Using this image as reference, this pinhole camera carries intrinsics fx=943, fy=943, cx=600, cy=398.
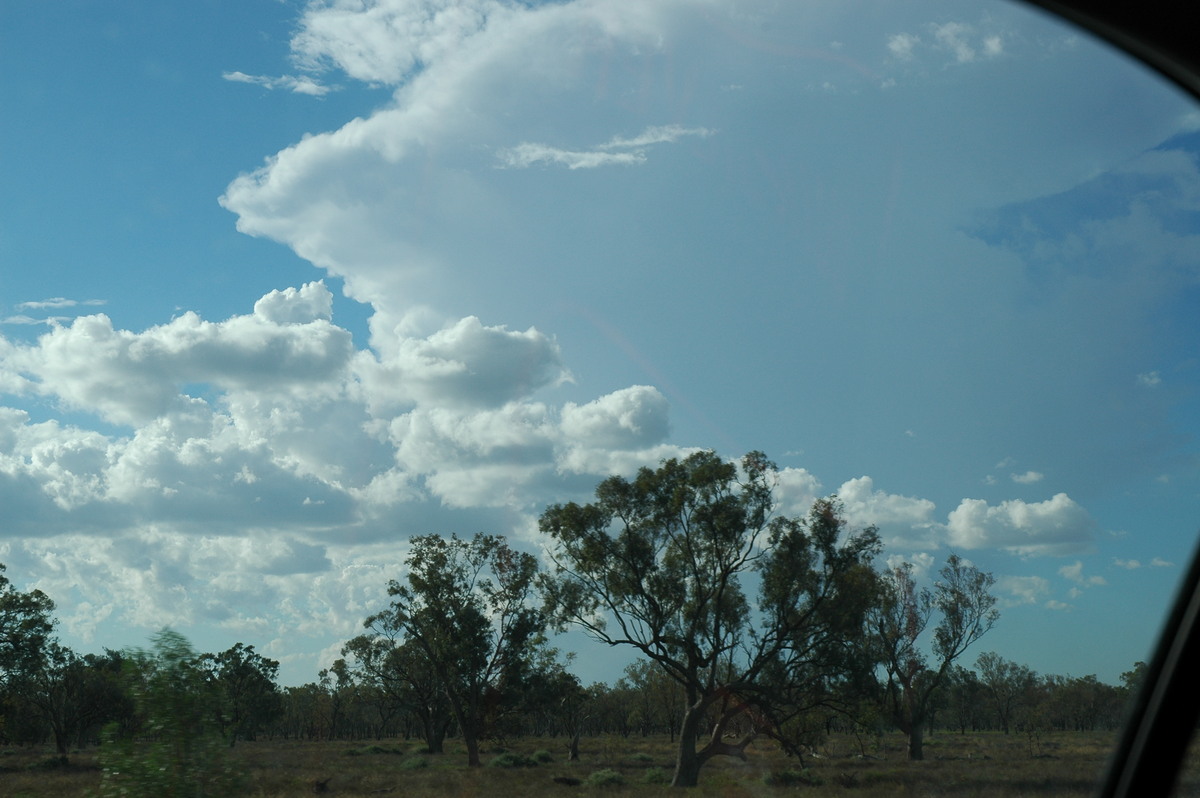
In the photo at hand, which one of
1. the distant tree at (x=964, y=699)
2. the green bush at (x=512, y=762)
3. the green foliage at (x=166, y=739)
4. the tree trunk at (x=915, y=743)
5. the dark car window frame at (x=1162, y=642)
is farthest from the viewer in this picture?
the distant tree at (x=964, y=699)

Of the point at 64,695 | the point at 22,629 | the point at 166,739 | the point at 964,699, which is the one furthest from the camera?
the point at 964,699

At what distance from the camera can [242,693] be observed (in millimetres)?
33000

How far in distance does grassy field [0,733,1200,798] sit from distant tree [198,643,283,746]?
291cm

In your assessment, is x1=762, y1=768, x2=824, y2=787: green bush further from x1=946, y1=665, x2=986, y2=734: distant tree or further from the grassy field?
x1=946, y1=665, x2=986, y2=734: distant tree

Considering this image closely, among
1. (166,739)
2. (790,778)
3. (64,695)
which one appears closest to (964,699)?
(790,778)

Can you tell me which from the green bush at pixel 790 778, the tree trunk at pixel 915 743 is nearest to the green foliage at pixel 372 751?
the tree trunk at pixel 915 743

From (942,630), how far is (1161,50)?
47230mm

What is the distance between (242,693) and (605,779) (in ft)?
48.6

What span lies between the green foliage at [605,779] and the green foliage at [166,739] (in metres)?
29.3

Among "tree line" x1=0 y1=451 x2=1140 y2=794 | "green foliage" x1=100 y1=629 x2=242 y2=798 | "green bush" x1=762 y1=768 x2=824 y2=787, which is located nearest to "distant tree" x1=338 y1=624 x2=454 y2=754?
"tree line" x1=0 y1=451 x2=1140 y2=794

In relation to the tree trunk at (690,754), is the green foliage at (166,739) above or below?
above

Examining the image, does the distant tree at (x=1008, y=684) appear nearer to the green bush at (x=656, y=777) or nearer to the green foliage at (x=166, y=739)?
the green bush at (x=656, y=777)

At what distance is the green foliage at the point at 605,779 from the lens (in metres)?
37.3

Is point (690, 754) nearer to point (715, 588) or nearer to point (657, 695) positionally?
point (715, 588)
